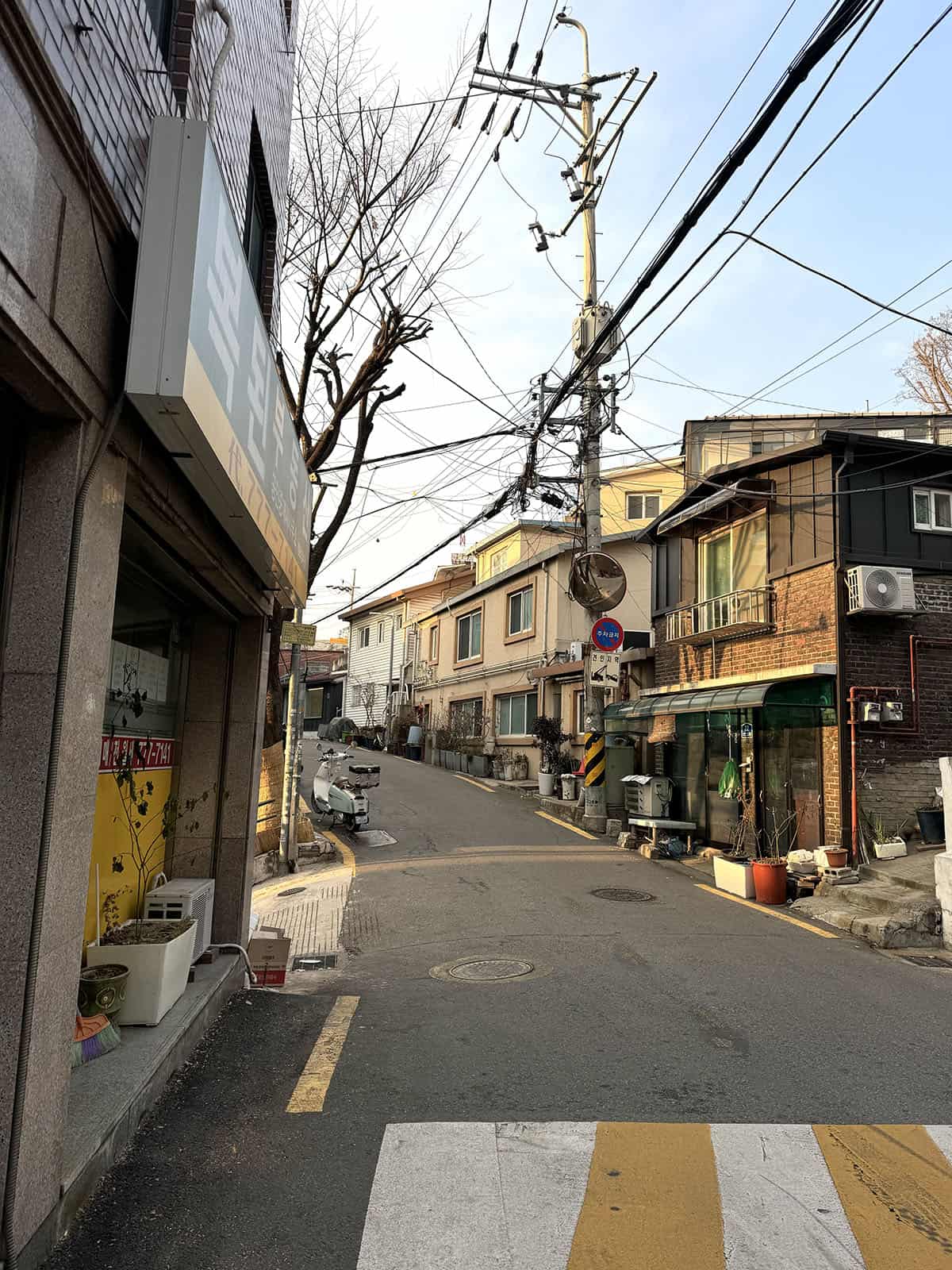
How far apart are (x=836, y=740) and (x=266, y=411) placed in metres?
9.61

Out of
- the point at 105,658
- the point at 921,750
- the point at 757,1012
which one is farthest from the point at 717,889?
the point at 105,658

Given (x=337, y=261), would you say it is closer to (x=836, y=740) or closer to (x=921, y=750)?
(x=836, y=740)

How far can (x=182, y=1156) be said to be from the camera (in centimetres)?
385

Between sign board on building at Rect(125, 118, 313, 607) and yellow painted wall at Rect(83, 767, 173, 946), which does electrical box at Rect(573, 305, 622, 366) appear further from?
yellow painted wall at Rect(83, 767, 173, 946)

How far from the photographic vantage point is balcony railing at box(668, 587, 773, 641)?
14008 mm

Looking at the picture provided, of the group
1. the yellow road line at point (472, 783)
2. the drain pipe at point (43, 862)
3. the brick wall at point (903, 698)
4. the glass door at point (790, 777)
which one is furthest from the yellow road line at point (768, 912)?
the yellow road line at point (472, 783)

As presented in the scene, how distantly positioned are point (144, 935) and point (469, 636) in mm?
26898

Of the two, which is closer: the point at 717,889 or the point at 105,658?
the point at 105,658

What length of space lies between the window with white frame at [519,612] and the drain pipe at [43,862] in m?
23.1

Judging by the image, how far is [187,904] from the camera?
602cm

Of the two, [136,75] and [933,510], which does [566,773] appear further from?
[136,75]

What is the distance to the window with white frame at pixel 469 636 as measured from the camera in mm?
30891

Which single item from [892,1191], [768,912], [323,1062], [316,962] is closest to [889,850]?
[768,912]

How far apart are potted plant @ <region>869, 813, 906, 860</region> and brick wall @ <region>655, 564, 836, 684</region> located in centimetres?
231
